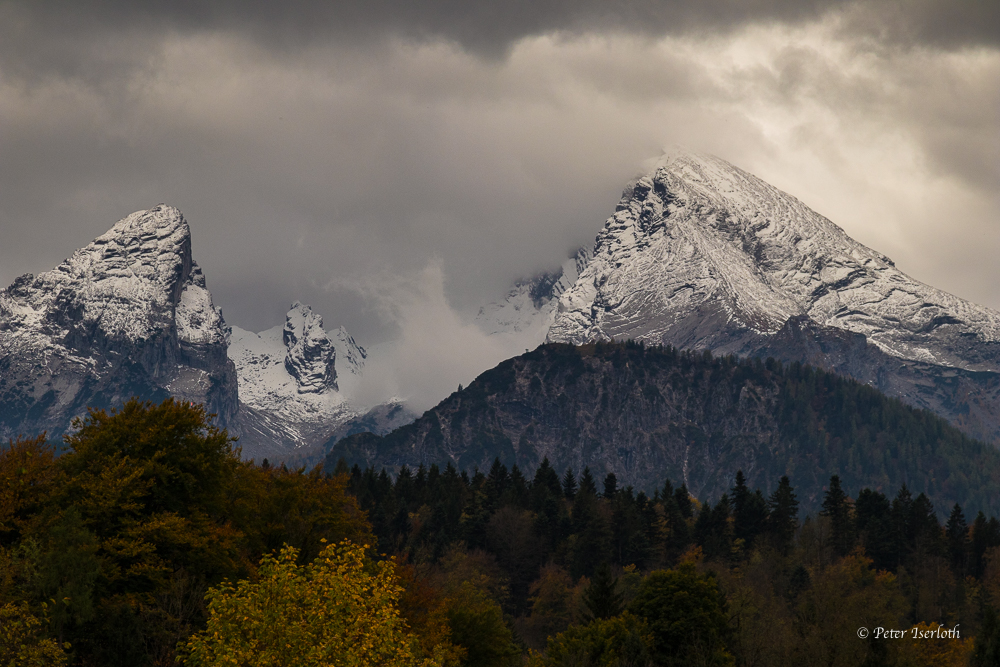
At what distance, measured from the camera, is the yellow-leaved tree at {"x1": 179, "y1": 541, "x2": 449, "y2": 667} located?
47.8 m

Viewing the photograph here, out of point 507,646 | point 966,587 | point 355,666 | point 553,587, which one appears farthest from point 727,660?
point 966,587

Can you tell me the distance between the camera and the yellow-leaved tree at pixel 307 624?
47.8 meters

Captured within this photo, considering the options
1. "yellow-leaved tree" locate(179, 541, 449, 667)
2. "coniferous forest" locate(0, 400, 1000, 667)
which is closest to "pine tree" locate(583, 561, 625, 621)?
"coniferous forest" locate(0, 400, 1000, 667)

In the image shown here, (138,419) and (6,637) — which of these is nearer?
(6,637)

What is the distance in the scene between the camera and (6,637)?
168 ft

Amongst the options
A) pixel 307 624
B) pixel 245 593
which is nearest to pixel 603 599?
pixel 245 593

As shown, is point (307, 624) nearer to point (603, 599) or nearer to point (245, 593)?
point (245, 593)

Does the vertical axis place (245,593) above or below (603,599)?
below

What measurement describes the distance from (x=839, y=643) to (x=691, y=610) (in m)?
21.1

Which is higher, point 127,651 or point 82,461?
point 82,461

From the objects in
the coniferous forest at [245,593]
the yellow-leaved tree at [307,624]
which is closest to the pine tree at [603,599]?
the coniferous forest at [245,593]

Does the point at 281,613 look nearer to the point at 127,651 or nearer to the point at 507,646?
the point at 127,651

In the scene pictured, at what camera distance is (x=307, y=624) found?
4850cm

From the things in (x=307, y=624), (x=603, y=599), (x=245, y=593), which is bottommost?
(x=307, y=624)
